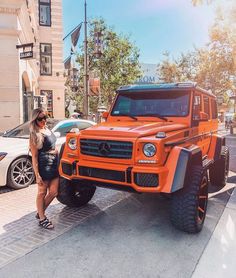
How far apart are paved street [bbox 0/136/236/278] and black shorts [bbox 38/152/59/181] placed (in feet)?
2.65

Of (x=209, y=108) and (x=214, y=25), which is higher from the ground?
(x=214, y=25)

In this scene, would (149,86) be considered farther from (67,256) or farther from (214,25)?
(214,25)

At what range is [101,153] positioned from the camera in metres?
4.45

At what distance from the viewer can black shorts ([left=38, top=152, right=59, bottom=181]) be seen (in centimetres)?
463

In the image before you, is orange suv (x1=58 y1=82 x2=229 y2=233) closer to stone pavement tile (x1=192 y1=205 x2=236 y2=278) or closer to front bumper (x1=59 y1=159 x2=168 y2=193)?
front bumper (x1=59 y1=159 x2=168 y2=193)

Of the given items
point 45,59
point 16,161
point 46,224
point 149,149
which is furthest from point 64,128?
point 45,59

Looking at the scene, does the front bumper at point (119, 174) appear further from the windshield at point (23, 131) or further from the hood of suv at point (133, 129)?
the windshield at point (23, 131)

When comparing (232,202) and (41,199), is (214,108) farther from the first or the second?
(41,199)

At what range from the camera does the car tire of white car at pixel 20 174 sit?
6719 mm

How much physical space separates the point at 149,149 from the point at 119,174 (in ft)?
1.76

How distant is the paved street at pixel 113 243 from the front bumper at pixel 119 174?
Answer: 781 mm

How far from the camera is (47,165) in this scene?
4.65 meters

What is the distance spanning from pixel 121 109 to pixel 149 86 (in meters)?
0.68

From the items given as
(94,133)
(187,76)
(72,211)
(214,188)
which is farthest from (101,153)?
(187,76)
